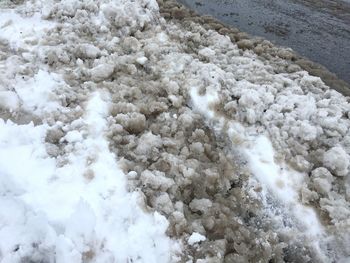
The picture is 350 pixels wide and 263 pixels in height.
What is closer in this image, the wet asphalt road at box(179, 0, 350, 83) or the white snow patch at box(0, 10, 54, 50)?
the white snow patch at box(0, 10, 54, 50)

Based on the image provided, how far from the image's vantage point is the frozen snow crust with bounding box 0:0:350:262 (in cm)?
337

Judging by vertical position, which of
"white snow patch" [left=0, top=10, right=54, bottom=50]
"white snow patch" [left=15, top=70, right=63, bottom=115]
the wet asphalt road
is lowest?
the wet asphalt road

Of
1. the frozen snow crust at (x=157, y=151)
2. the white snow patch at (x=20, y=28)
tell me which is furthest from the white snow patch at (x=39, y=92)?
the white snow patch at (x=20, y=28)

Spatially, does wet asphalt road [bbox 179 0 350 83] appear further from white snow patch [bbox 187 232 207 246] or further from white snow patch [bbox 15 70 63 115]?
white snow patch [bbox 187 232 207 246]

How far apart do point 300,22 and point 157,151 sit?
5.13m

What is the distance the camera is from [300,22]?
809cm

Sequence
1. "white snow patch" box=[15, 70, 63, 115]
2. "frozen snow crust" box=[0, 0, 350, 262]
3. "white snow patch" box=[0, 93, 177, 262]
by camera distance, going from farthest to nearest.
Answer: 1. "white snow patch" box=[15, 70, 63, 115]
2. "frozen snow crust" box=[0, 0, 350, 262]
3. "white snow patch" box=[0, 93, 177, 262]

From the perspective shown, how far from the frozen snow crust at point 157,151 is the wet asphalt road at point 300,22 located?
5.11ft

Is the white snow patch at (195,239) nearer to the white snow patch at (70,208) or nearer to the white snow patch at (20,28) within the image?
the white snow patch at (70,208)

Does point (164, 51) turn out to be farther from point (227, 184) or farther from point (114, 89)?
point (227, 184)

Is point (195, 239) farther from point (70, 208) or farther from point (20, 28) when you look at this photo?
point (20, 28)

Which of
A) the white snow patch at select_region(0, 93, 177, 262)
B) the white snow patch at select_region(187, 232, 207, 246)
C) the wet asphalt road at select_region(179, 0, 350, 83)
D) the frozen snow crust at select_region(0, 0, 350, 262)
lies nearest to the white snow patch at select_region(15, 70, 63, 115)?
the frozen snow crust at select_region(0, 0, 350, 262)

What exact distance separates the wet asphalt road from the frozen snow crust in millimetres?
1556

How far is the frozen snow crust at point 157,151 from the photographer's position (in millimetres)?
3369
